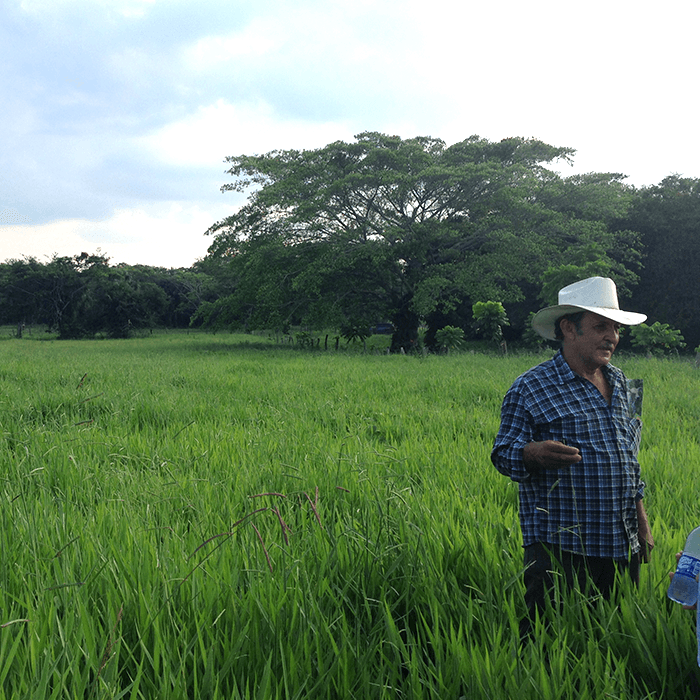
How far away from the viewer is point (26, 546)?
2215 millimetres

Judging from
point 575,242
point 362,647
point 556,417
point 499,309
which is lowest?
point 362,647

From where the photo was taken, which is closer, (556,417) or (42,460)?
(556,417)

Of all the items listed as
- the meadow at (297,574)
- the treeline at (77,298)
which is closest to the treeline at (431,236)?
the meadow at (297,574)

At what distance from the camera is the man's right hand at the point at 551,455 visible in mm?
1743

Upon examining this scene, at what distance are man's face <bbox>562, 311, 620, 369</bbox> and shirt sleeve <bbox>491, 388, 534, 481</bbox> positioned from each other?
0.97 feet

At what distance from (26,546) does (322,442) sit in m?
2.68

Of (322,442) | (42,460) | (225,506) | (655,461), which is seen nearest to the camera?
(225,506)

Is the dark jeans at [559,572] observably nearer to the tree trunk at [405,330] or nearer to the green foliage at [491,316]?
the green foliage at [491,316]

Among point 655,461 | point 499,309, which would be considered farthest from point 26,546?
point 499,309

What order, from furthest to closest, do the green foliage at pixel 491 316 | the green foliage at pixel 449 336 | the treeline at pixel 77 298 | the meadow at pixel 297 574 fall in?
1. the treeline at pixel 77 298
2. the green foliage at pixel 449 336
3. the green foliage at pixel 491 316
4. the meadow at pixel 297 574

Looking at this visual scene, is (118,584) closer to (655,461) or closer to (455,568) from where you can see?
(455,568)

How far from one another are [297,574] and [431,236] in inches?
797

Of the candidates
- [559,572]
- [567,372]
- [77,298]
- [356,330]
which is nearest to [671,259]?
[356,330]

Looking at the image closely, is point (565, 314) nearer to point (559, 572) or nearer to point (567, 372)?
point (567, 372)
